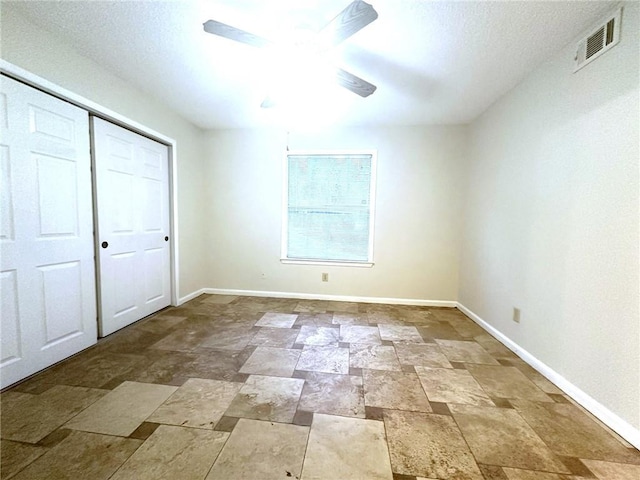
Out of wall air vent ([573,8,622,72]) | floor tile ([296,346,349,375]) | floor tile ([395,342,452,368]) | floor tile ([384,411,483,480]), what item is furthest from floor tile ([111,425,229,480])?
wall air vent ([573,8,622,72])

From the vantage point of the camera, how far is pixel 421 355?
2172mm

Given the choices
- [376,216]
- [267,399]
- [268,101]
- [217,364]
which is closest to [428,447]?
[267,399]

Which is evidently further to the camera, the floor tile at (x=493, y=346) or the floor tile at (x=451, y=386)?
the floor tile at (x=493, y=346)

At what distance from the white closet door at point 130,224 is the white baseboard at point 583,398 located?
385 cm

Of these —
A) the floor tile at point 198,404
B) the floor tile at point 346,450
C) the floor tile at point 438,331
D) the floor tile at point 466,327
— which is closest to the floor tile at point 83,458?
the floor tile at point 198,404

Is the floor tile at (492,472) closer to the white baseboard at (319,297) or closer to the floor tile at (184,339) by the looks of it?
the floor tile at (184,339)

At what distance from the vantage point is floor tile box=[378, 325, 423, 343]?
8.10 ft

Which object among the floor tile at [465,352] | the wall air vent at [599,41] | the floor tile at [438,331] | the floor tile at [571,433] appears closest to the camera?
the floor tile at [571,433]

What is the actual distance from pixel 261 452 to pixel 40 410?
55.0 inches

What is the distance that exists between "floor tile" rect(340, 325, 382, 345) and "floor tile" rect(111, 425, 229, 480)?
141cm

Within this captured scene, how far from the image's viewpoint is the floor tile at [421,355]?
2041 mm

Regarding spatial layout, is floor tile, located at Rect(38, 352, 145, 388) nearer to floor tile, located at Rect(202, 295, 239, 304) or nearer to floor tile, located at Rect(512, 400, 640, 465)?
floor tile, located at Rect(202, 295, 239, 304)

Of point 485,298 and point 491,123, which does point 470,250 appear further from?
point 491,123

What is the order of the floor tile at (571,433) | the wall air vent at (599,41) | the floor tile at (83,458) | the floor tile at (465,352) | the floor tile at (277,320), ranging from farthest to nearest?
the floor tile at (277,320), the floor tile at (465,352), the wall air vent at (599,41), the floor tile at (571,433), the floor tile at (83,458)
